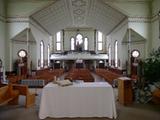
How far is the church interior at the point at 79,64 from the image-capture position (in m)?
6.84

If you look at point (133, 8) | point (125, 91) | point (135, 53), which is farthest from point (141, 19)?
point (125, 91)

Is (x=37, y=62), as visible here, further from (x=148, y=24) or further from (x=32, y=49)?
(x=148, y=24)

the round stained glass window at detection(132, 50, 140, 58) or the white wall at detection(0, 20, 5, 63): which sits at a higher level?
the white wall at detection(0, 20, 5, 63)

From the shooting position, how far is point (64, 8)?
1898cm

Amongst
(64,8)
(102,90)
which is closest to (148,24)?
(64,8)

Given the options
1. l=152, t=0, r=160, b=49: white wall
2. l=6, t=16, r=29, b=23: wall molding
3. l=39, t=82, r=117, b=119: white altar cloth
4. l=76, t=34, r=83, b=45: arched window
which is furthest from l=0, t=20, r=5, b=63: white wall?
l=76, t=34, r=83, b=45: arched window

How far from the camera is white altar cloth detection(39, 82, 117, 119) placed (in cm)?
680

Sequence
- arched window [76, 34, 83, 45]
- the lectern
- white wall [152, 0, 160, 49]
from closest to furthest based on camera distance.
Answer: the lectern, white wall [152, 0, 160, 49], arched window [76, 34, 83, 45]

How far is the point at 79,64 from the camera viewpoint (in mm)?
31750

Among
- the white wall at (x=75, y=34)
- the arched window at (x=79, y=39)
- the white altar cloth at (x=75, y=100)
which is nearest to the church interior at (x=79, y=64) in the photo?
the white altar cloth at (x=75, y=100)

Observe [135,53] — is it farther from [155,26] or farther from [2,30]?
[2,30]

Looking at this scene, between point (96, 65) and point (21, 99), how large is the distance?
23763 mm

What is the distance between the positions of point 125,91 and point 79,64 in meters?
22.8

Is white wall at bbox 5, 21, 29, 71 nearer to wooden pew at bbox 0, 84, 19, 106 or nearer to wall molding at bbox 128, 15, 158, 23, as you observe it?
wall molding at bbox 128, 15, 158, 23
